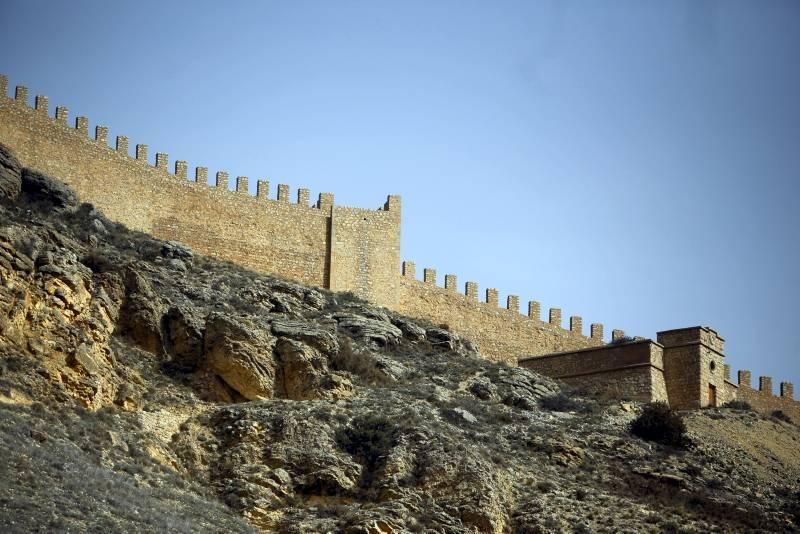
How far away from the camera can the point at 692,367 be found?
145 feet

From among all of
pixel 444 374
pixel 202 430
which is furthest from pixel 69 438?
pixel 444 374

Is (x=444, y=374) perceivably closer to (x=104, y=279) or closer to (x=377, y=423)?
(x=377, y=423)

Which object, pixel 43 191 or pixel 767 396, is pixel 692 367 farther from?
pixel 43 191

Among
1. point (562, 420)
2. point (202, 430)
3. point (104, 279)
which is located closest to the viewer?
point (202, 430)

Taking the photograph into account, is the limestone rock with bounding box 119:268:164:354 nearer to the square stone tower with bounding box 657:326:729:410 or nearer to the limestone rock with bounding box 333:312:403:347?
the limestone rock with bounding box 333:312:403:347

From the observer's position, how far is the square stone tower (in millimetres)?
44125

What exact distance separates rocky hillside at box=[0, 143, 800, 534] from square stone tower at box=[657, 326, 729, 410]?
429 cm

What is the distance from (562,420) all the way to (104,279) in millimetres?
12921

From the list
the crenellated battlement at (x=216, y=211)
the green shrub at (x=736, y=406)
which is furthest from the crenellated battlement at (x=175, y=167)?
the green shrub at (x=736, y=406)

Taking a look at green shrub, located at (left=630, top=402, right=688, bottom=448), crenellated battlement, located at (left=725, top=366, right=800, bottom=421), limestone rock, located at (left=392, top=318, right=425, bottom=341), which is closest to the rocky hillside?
green shrub, located at (left=630, top=402, right=688, bottom=448)

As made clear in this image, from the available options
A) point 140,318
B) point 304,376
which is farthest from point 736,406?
point 140,318

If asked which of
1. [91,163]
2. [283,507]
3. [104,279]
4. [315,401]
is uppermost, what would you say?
[91,163]

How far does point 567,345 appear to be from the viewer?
2041 inches

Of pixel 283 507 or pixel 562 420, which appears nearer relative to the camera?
pixel 283 507
